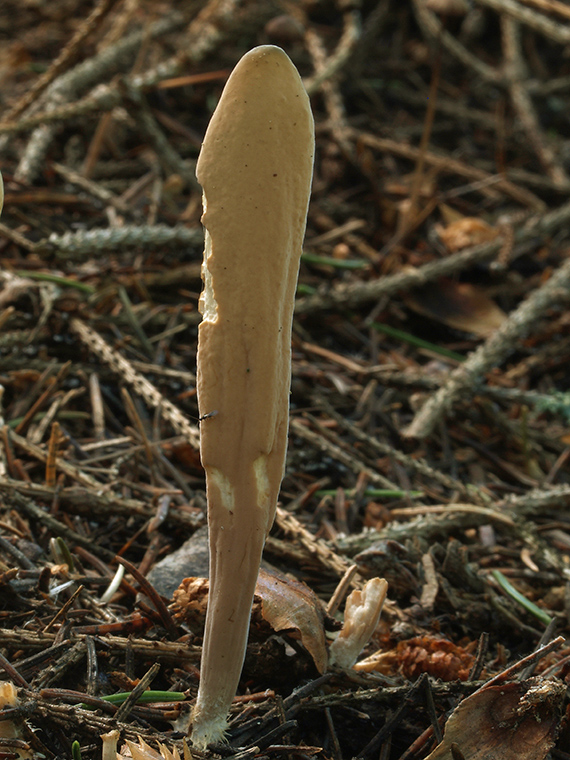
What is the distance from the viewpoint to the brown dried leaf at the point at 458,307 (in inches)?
127

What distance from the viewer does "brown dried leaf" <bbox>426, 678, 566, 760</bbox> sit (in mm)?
1276

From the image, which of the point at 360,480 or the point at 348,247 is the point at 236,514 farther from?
the point at 348,247

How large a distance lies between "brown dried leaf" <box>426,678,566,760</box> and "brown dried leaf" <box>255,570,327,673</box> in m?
0.29

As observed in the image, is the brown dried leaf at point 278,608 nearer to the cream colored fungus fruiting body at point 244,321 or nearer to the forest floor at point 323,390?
the forest floor at point 323,390

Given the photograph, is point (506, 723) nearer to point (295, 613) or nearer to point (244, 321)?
point (295, 613)

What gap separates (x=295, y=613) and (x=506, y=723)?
446 mm

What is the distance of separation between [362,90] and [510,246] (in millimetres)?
1596

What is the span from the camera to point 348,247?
11.5ft

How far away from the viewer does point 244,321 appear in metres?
1.11

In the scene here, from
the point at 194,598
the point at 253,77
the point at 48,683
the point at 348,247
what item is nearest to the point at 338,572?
the point at 194,598

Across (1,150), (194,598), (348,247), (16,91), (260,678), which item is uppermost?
(16,91)

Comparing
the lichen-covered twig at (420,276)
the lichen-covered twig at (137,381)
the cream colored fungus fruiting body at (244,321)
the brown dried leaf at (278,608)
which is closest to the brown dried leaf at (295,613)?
the brown dried leaf at (278,608)

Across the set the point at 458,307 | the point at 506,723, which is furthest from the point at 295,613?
the point at 458,307

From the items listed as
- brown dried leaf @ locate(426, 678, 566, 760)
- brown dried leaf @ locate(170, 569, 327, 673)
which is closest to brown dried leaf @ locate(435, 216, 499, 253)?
brown dried leaf @ locate(170, 569, 327, 673)
